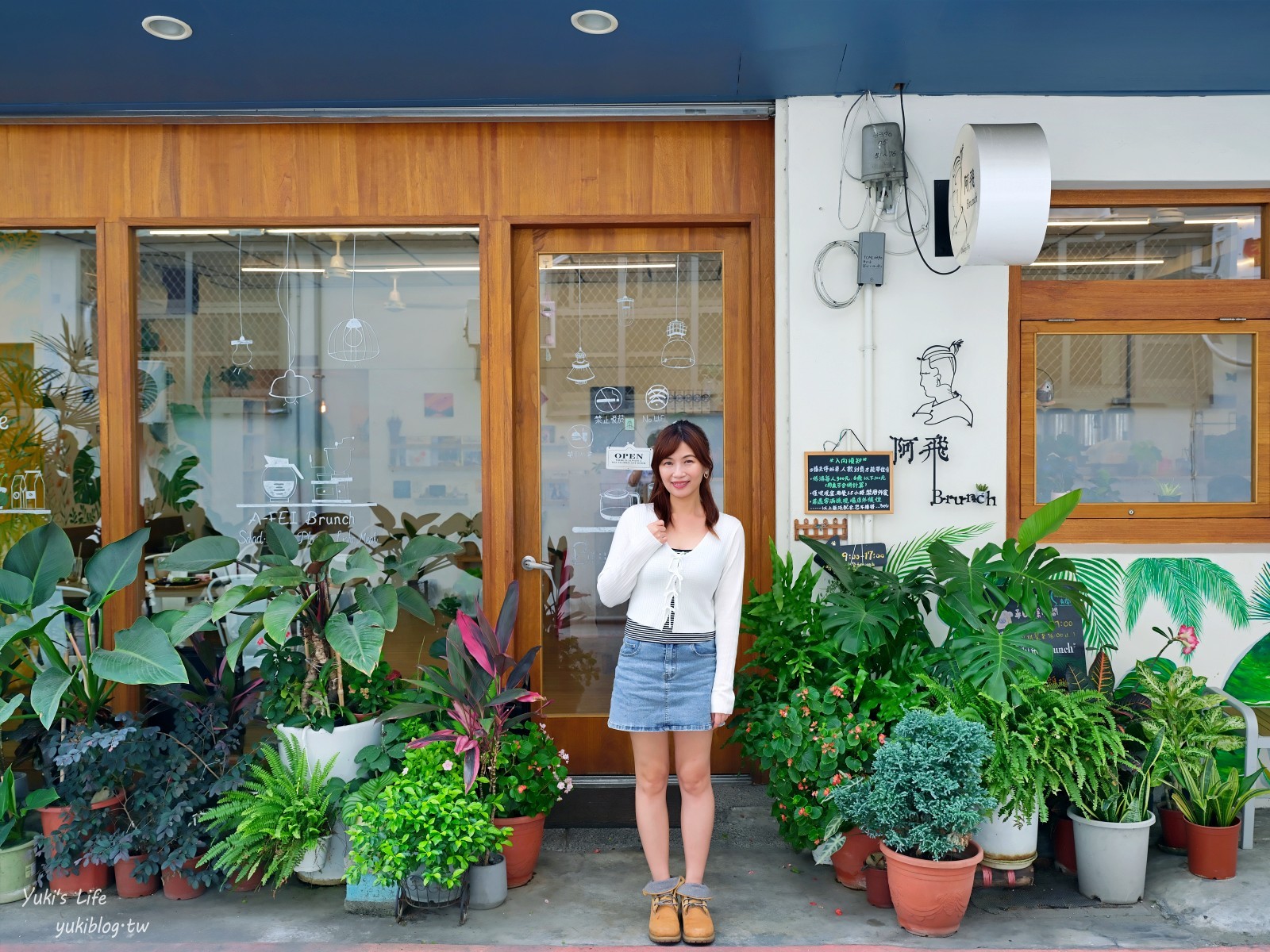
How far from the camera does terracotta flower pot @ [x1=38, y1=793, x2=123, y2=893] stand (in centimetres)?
339

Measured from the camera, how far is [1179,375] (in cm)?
424

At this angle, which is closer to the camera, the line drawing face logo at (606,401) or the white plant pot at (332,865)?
the white plant pot at (332,865)

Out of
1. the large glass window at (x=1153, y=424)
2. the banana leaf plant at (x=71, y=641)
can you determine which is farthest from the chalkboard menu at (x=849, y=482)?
the banana leaf plant at (x=71, y=641)

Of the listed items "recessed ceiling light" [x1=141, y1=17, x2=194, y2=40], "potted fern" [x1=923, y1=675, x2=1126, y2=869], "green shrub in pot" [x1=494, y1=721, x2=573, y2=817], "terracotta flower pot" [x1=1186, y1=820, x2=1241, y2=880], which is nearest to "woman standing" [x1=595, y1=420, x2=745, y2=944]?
"green shrub in pot" [x1=494, y1=721, x2=573, y2=817]

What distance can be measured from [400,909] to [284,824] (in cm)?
50

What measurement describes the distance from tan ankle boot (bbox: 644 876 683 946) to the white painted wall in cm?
158

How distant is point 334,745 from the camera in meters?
3.45

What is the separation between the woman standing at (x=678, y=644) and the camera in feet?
10.0

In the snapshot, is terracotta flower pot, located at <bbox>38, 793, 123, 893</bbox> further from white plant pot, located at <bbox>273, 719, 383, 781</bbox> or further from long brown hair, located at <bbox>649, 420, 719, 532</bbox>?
long brown hair, located at <bbox>649, 420, 719, 532</bbox>

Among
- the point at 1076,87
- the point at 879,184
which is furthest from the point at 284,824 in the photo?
the point at 1076,87

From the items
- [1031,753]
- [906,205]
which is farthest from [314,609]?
[906,205]

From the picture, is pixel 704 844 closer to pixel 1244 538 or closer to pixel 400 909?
pixel 400 909

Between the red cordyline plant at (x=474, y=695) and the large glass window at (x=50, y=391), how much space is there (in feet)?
6.79

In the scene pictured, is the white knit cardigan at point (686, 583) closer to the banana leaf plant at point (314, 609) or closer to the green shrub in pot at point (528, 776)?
the green shrub in pot at point (528, 776)
